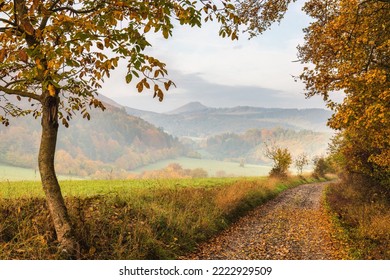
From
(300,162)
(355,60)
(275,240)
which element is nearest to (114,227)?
(275,240)

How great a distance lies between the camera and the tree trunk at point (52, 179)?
281 inches

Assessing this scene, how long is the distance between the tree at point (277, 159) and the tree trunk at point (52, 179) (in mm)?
32932

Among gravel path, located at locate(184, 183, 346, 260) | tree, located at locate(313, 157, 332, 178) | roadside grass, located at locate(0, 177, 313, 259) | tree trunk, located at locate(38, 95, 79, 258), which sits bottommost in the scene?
tree, located at locate(313, 157, 332, 178)

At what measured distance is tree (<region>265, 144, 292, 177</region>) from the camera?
38572mm

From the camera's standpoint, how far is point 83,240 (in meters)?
7.63

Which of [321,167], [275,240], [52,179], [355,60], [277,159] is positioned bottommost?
[321,167]

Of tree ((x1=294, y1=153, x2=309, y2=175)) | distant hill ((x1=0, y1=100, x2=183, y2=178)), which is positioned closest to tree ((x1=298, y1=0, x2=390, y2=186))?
tree ((x1=294, y1=153, x2=309, y2=175))

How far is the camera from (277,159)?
1527 inches

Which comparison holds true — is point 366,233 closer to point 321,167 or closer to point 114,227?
point 114,227

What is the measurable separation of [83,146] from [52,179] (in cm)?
16257

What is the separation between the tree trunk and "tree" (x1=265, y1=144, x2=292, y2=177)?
3293cm

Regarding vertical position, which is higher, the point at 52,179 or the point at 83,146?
the point at 52,179

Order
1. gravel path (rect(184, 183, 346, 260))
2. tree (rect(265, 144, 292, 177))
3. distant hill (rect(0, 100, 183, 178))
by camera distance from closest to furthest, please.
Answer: gravel path (rect(184, 183, 346, 260)) < tree (rect(265, 144, 292, 177)) < distant hill (rect(0, 100, 183, 178))

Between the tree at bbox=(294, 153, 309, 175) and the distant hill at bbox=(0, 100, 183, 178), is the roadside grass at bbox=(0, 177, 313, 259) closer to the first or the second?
the tree at bbox=(294, 153, 309, 175)
